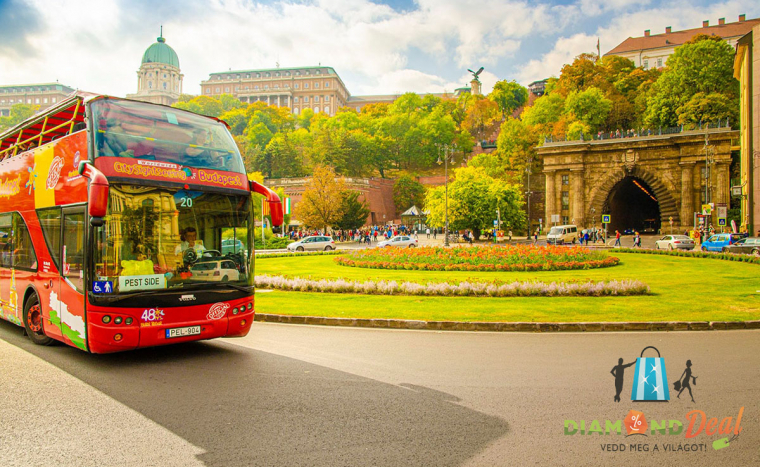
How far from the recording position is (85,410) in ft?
19.4

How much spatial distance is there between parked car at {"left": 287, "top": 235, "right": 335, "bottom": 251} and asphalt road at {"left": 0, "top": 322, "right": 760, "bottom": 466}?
36736 mm

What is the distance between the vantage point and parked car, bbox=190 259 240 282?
800 cm

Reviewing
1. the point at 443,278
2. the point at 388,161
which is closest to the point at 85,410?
the point at 443,278

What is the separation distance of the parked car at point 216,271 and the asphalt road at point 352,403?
131 centimetres

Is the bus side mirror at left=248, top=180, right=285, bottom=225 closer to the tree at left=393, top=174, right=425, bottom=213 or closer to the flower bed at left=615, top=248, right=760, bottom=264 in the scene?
the flower bed at left=615, top=248, right=760, bottom=264

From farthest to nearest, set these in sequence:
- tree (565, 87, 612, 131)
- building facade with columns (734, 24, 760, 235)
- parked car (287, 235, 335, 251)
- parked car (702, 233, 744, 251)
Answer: tree (565, 87, 612, 131) → parked car (287, 235, 335, 251) → building facade with columns (734, 24, 760, 235) → parked car (702, 233, 744, 251)

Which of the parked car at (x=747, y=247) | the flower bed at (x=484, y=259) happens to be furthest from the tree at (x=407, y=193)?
the flower bed at (x=484, y=259)

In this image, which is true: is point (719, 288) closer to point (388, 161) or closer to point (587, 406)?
point (587, 406)

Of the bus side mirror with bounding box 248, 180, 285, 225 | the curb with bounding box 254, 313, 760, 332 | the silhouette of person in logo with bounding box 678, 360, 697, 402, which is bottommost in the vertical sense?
the curb with bounding box 254, 313, 760, 332

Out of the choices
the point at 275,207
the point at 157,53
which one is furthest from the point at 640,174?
the point at 157,53

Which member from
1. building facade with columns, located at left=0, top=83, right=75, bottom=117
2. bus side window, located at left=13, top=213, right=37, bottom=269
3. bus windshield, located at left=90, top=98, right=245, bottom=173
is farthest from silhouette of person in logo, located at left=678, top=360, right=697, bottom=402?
building facade with columns, located at left=0, top=83, right=75, bottom=117

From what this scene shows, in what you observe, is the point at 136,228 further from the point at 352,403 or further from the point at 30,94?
the point at 30,94

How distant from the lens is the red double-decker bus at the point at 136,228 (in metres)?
7.37

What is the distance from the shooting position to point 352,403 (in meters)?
6.07
